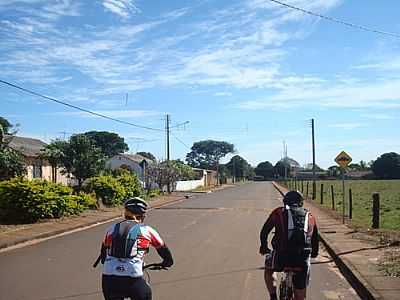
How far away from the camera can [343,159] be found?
896 inches

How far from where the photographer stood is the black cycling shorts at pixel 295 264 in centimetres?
653

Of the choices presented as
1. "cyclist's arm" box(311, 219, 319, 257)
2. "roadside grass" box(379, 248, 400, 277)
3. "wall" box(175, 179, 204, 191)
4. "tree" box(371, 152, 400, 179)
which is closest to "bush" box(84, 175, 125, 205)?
"roadside grass" box(379, 248, 400, 277)

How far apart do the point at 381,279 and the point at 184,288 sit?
3265 millimetres

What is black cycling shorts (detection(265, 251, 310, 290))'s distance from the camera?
653cm

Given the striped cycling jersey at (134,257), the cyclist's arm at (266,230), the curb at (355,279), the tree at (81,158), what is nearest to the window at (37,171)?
the tree at (81,158)

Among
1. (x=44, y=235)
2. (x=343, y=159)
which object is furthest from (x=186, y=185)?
(x=44, y=235)

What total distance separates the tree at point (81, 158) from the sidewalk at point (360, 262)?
78.2 feet

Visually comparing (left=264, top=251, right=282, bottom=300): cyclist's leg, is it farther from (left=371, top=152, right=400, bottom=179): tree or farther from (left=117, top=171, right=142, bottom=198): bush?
(left=371, top=152, right=400, bottom=179): tree

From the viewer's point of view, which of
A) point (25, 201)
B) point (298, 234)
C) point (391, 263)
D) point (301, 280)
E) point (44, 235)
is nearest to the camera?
point (298, 234)

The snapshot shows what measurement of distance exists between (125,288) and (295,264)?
2.13m

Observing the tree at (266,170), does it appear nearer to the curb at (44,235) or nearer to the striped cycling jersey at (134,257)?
the curb at (44,235)

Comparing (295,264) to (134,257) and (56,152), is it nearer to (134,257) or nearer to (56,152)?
(134,257)

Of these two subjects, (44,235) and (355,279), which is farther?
(44,235)

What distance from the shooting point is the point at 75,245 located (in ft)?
53.5
